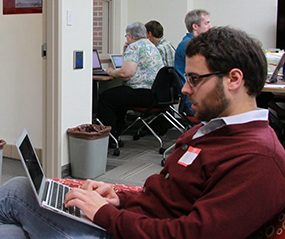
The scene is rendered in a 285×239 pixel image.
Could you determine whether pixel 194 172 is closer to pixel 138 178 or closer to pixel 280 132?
pixel 138 178

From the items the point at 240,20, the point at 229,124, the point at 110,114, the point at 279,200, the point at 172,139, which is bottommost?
the point at 172,139

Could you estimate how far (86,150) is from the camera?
3.10 meters

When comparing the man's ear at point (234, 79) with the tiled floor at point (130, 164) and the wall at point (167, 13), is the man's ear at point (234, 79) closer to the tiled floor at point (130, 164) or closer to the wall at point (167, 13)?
the tiled floor at point (130, 164)

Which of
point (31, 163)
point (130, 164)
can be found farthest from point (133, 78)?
point (31, 163)

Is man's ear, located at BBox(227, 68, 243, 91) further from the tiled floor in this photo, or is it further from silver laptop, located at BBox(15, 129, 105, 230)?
the tiled floor

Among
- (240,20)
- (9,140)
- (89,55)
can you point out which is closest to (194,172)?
(89,55)

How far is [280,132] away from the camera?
14.9ft

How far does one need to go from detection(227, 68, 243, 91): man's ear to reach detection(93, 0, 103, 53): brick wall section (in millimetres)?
4898

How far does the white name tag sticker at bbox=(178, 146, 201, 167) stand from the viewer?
112 centimetres

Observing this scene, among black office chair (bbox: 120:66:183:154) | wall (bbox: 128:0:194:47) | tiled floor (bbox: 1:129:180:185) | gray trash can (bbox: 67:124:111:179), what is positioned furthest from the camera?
wall (bbox: 128:0:194:47)

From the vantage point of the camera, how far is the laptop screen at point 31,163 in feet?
3.81

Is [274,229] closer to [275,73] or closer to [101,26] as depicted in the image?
[275,73]

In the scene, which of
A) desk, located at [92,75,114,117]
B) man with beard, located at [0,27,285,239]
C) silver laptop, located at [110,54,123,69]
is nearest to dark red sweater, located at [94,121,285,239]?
man with beard, located at [0,27,285,239]

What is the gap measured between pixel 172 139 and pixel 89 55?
1.82m
